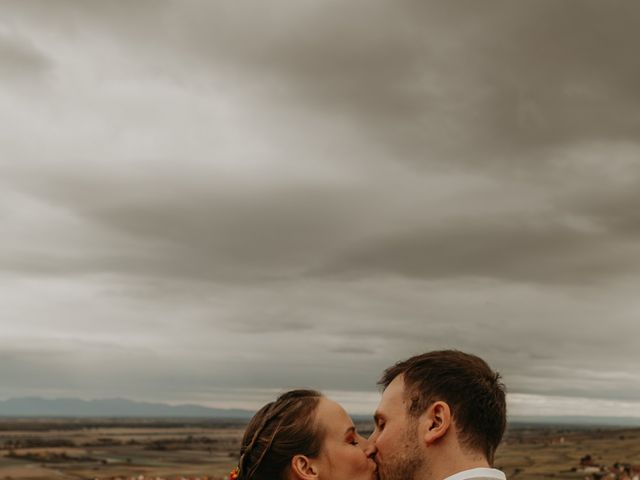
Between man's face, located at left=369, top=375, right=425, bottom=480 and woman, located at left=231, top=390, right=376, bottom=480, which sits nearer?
man's face, located at left=369, top=375, right=425, bottom=480

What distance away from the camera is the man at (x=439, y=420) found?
6.10 meters

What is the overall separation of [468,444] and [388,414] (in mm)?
645

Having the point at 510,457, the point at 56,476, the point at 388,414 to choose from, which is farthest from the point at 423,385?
the point at 56,476

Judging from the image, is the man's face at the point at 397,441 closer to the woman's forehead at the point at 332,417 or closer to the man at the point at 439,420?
the man at the point at 439,420

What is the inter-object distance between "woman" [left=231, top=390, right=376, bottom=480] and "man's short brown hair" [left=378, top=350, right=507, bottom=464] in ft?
2.17

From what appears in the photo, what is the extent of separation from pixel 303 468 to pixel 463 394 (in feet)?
4.44

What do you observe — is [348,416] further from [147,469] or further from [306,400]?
[147,469]

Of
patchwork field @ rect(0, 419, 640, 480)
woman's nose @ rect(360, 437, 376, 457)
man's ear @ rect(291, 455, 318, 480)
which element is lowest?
patchwork field @ rect(0, 419, 640, 480)

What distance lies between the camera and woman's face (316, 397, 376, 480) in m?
6.58

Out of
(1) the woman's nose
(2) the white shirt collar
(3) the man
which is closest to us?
(2) the white shirt collar

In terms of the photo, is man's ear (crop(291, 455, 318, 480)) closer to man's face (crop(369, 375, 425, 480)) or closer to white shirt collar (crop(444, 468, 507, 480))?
man's face (crop(369, 375, 425, 480))

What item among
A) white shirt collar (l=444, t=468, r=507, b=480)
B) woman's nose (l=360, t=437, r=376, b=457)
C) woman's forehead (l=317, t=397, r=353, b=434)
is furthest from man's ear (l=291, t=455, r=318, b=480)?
white shirt collar (l=444, t=468, r=507, b=480)

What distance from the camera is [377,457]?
6469 millimetres

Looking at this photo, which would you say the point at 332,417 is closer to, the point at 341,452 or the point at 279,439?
the point at 341,452
